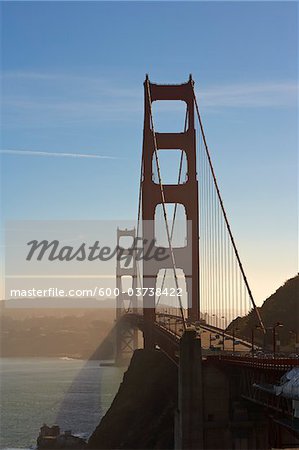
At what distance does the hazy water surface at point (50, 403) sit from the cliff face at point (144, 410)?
6.91m

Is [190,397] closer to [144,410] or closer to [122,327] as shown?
[144,410]

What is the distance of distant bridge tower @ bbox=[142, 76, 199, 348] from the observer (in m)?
63.5

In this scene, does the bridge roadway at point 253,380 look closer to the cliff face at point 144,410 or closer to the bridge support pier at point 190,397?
the bridge support pier at point 190,397

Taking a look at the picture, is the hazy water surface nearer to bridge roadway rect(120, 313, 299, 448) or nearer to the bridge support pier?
bridge roadway rect(120, 313, 299, 448)

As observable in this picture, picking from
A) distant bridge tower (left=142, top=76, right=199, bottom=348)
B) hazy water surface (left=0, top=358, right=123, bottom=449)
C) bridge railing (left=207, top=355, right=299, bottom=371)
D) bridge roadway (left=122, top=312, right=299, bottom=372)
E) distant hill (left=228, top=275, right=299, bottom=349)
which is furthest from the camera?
distant hill (left=228, top=275, right=299, bottom=349)

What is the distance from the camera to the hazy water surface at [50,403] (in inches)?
2608

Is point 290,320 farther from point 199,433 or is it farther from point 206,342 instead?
point 199,433

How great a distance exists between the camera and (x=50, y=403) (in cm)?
8512

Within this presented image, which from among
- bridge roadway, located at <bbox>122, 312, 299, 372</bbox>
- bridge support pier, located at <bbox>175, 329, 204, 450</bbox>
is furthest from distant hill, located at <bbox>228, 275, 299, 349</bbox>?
bridge support pier, located at <bbox>175, 329, 204, 450</bbox>

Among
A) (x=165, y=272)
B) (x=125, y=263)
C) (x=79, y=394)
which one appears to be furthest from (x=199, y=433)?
(x=125, y=263)

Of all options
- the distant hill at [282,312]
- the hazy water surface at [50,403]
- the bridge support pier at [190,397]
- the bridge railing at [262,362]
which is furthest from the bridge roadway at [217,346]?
the hazy water surface at [50,403]

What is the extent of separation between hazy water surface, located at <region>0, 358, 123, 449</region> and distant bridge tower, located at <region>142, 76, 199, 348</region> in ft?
42.4

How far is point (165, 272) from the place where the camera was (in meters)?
75.4

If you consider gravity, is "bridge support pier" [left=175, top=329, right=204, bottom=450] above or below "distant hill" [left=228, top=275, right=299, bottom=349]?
below
